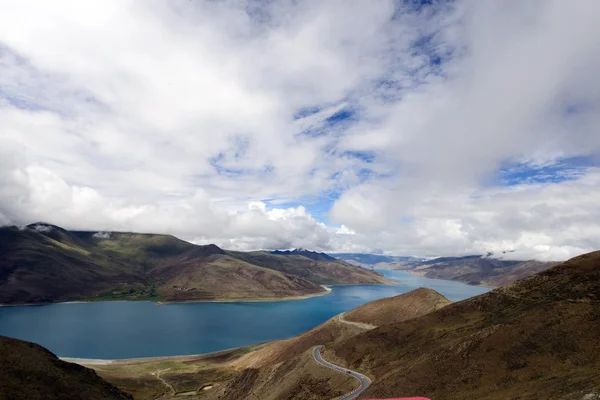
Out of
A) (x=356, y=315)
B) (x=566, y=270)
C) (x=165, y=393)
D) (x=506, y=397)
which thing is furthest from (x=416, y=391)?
(x=356, y=315)

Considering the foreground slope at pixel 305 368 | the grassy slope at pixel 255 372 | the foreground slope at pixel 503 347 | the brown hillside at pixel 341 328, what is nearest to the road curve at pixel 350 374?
the foreground slope at pixel 305 368

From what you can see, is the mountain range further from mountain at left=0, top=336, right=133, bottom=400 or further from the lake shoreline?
the lake shoreline

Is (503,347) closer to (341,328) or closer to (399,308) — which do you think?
(341,328)

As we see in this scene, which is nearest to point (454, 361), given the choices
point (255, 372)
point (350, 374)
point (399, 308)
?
point (350, 374)

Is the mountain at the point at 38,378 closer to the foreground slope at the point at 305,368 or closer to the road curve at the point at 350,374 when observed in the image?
the foreground slope at the point at 305,368

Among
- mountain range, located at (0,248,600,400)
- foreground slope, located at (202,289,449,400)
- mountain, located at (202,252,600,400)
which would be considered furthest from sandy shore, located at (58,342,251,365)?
mountain, located at (202,252,600,400)
